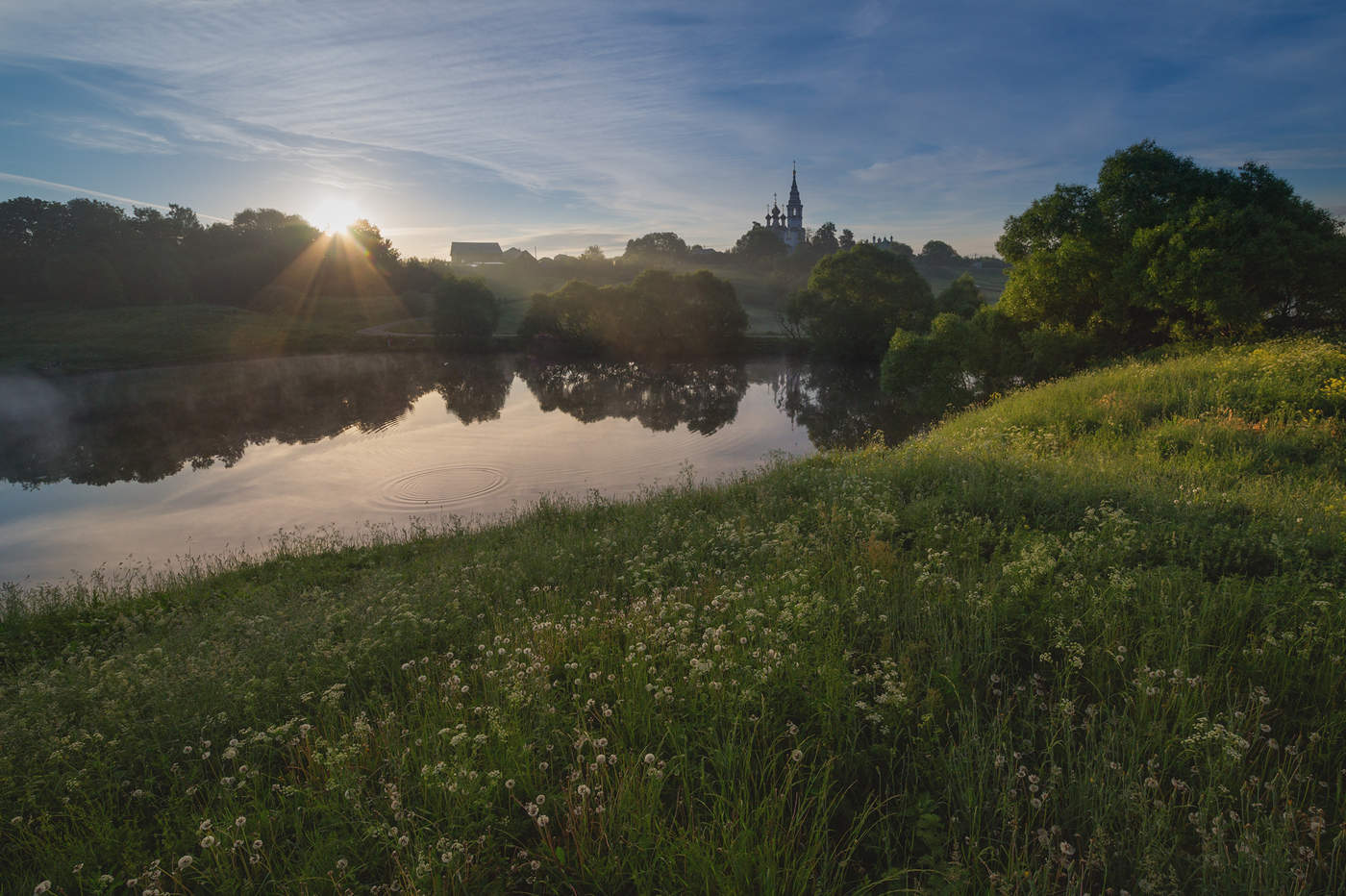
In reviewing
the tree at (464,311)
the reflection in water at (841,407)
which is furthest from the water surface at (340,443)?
the tree at (464,311)

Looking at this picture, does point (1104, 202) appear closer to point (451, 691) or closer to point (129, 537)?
point (451, 691)

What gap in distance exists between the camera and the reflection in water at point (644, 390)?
3394 centimetres

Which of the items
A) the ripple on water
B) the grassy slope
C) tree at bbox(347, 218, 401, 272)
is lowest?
the ripple on water

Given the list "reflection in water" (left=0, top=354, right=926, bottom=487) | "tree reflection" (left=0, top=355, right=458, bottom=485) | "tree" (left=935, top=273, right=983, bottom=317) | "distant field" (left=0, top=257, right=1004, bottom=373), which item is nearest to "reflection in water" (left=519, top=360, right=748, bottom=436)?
"reflection in water" (left=0, top=354, right=926, bottom=487)

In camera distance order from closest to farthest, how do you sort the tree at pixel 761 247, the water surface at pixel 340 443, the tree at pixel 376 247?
the water surface at pixel 340 443 → the tree at pixel 376 247 → the tree at pixel 761 247

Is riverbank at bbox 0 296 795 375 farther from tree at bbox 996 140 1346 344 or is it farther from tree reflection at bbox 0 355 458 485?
tree at bbox 996 140 1346 344

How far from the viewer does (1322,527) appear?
276 inches

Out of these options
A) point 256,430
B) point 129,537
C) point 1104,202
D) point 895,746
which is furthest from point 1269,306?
point 256,430

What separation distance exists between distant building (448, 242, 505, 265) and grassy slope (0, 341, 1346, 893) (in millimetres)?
169432

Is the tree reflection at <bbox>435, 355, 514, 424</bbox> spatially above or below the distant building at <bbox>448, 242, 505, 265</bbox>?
below

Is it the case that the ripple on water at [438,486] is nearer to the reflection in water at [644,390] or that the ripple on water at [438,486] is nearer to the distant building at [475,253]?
the reflection in water at [644,390]

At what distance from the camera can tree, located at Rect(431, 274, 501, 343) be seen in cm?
6350

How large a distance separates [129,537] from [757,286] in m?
96.0

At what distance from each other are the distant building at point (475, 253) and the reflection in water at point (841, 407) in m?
134
